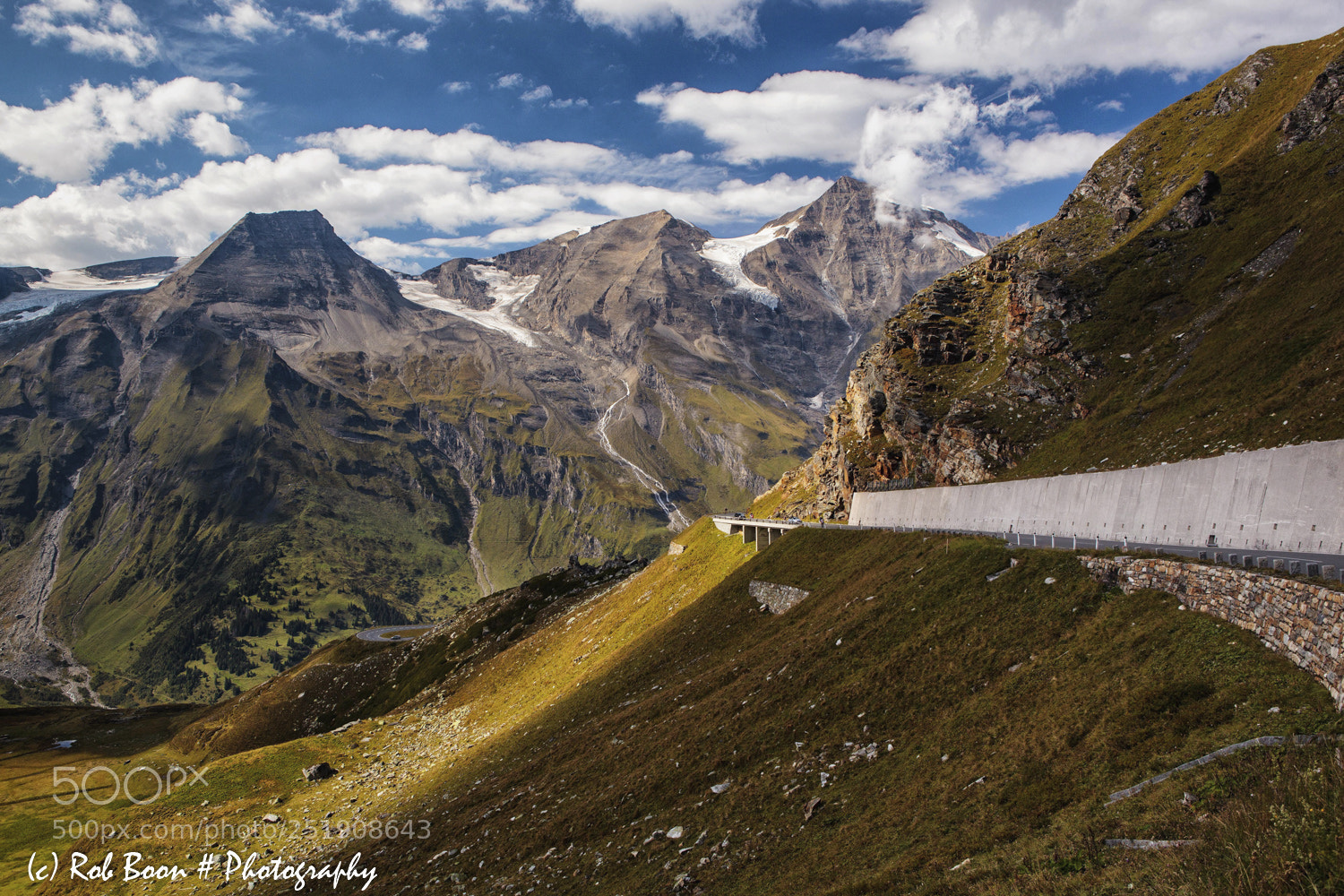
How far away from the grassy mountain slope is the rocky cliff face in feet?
116

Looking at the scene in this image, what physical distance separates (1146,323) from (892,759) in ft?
283

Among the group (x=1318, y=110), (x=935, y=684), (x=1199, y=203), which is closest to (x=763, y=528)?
(x=935, y=684)

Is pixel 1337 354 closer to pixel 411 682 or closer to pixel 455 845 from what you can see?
pixel 455 845

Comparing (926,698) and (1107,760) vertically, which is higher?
(1107,760)

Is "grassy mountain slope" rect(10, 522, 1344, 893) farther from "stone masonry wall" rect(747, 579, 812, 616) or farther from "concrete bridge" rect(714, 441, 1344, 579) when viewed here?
"concrete bridge" rect(714, 441, 1344, 579)

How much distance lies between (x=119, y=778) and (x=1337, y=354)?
131 metres

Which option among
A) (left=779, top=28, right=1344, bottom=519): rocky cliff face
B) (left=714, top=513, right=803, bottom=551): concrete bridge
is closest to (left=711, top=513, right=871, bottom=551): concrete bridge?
(left=714, top=513, right=803, bottom=551): concrete bridge

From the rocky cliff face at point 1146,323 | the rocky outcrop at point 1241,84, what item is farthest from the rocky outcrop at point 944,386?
the rocky outcrop at point 1241,84

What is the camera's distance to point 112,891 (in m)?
45.8

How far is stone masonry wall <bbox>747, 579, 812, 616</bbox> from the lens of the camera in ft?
161

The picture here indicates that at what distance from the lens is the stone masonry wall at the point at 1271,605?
17.0 metres

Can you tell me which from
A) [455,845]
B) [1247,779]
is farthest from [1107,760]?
[455,845]

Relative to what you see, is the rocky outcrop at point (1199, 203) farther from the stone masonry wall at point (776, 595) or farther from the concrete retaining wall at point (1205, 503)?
the stone masonry wall at point (776, 595)

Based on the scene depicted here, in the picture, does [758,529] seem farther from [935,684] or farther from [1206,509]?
[935,684]
